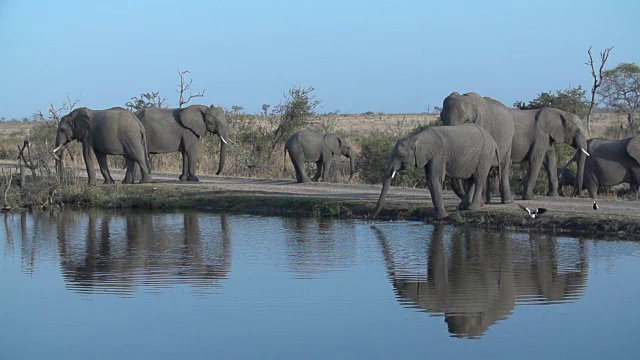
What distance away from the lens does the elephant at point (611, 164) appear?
2483 centimetres

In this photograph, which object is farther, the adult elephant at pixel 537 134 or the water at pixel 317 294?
the adult elephant at pixel 537 134

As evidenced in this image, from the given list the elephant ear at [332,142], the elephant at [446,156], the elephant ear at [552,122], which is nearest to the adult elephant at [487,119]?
the elephant at [446,156]

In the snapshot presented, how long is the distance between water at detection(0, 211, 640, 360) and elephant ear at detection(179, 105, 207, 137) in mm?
8219

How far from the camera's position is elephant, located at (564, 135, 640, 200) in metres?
24.8

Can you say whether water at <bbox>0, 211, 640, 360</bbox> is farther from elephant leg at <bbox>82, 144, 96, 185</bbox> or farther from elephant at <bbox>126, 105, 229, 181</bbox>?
elephant at <bbox>126, 105, 229, 181</bbox>

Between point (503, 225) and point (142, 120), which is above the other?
point (142, 120)

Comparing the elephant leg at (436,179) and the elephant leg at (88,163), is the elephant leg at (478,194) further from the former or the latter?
the elephant leg at (88,163)

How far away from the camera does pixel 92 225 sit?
2164 centimetres

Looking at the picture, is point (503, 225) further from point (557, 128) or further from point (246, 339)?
point (246, 339)

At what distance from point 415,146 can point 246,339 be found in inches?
344

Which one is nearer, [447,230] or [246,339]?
[246,339]

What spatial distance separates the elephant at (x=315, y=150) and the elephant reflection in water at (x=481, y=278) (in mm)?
10304

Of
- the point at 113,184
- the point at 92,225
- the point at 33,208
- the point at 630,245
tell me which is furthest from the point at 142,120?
the point at 630,245

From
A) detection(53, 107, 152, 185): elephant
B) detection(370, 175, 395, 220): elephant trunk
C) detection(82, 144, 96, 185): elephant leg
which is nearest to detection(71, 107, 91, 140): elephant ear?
detection(53, 107, 152, 185): elephant
